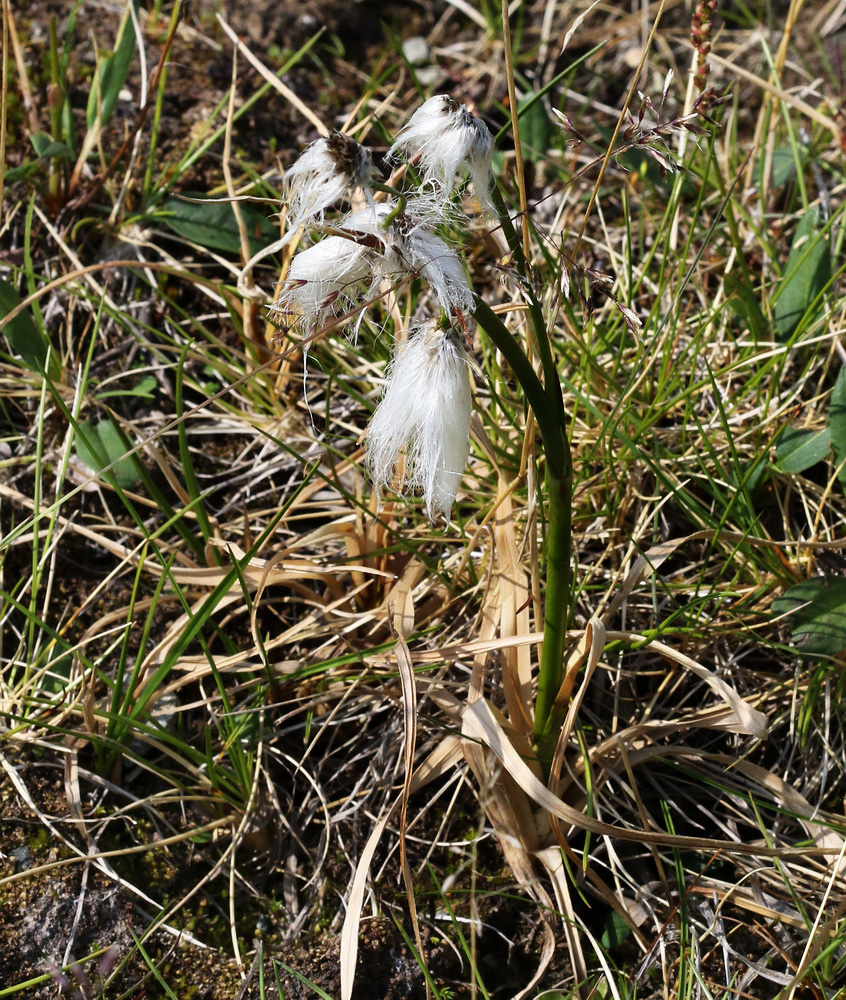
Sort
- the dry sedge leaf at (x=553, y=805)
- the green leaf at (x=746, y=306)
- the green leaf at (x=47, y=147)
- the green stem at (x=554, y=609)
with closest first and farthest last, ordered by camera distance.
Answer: the green stem at (x=554, y=609)
the dry sedge leaf at (x=553, y=805)
the green leaf at (x=746, y=306)
the green leaf at (x=47, y=147)

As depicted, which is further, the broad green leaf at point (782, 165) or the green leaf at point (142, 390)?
the broad green leaf at point (782, 165)

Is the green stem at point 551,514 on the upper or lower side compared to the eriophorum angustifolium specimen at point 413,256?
lower

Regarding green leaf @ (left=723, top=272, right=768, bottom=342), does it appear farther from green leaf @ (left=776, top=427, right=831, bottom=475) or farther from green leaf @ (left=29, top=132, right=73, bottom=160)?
green leaf @ (left=29, top=132, right=73, bottom=160)

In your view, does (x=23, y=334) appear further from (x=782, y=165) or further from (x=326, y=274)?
(x=782, y=165)

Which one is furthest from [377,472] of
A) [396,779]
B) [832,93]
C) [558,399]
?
[832,93]

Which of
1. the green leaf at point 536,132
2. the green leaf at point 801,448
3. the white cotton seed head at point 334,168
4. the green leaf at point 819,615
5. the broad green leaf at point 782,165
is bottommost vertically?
the green leaf at point 819,615

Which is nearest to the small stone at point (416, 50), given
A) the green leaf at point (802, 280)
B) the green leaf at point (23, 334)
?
the green leaf at point (802, 280)

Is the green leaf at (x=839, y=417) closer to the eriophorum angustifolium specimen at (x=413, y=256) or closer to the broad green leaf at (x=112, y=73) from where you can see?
the eriophorum angustifolium specimen at (x=413, y=256)
